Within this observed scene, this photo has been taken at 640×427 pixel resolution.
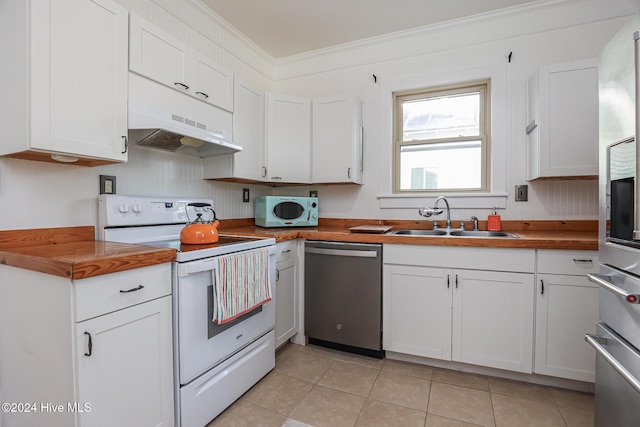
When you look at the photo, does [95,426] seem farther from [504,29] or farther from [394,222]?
[504,29]

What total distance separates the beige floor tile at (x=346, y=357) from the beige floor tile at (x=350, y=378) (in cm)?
5

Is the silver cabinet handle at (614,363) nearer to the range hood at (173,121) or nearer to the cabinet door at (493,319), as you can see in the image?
the cabinet door at (493,319)

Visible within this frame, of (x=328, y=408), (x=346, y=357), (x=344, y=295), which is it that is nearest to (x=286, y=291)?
(x=344, y=295)

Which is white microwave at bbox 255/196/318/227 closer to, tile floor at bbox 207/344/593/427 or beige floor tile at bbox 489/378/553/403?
tile floor at bbox 207/344/593/427

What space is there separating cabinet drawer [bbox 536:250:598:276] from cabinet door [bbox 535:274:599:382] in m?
0.04

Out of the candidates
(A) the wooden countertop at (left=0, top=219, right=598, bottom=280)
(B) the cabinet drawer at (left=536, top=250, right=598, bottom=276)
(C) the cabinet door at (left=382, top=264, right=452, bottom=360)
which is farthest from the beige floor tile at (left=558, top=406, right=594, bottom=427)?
(A) the wooden countertop at (left=0, top=219, right=598, bottom=280)

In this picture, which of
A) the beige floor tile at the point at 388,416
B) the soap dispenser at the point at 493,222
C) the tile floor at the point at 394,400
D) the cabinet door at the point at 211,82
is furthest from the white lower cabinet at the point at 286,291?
the soap dispenser at the point at 493,222

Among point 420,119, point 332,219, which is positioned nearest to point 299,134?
point 332,219

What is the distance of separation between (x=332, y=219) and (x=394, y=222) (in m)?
0.60

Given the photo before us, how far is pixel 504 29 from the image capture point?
2.41m

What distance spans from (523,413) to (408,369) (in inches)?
25.8

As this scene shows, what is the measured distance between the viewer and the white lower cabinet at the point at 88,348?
41.7 inches

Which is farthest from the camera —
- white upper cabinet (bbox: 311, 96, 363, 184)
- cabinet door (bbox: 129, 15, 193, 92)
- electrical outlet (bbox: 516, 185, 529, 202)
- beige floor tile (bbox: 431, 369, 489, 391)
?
white upper cabinet (bbox: 311, 96, 363, 184)

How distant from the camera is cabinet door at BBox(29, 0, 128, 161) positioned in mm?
1262
